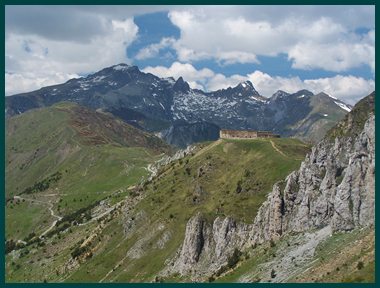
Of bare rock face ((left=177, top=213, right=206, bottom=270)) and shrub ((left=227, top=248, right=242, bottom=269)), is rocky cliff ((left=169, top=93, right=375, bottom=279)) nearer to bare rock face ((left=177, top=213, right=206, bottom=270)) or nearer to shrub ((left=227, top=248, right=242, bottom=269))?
bare rock face ((left=177, top=213, right=206, bottom=270))

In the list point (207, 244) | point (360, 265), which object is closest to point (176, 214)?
point (207, 244)

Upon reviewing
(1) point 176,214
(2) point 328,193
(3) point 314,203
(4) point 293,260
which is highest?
(2) point 328,193

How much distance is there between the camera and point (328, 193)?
427 ft

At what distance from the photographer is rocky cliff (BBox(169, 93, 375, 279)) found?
119000 millimetres

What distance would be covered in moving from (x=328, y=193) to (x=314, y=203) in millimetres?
4751

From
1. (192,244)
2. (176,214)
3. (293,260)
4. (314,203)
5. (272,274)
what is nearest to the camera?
(272,274)

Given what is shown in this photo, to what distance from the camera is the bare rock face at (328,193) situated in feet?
387

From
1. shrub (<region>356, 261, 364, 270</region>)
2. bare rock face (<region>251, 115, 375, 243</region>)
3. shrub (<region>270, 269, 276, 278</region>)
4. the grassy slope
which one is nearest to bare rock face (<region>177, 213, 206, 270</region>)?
the grassy slope

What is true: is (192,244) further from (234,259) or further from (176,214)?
(176,214)

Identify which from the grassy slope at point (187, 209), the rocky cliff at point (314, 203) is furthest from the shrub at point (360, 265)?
the grassy slope at point (187, 209)

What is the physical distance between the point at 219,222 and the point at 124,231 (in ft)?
157

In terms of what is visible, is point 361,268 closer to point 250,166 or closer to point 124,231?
point 250,166

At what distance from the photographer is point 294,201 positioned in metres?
145

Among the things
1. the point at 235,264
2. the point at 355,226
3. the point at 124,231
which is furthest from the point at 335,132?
the point at 124,231
